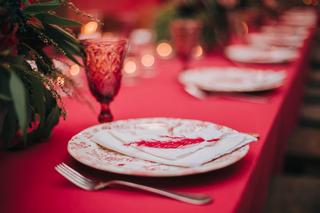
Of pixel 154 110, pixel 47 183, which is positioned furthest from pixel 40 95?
pixel 154 110

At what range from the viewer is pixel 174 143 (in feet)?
3.02

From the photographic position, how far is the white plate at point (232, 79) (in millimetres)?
1479

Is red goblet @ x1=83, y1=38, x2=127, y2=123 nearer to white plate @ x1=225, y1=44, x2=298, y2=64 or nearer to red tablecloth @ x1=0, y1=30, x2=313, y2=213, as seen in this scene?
red tablecloth @ x1=0, y1=30, x2=313, y2=213

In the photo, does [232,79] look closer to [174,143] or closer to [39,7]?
[174,143]

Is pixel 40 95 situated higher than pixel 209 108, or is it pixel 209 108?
pixel 40 95

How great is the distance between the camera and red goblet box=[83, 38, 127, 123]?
111 cm

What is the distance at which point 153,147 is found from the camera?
0.89 m

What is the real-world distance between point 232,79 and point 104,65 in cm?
62

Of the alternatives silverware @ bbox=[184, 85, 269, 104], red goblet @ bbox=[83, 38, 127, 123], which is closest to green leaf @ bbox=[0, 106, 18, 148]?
red goblet @ bbox=[83, 38, 127, 123]

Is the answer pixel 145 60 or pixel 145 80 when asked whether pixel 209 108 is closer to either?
pixel 145 80

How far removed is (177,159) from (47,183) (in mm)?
219

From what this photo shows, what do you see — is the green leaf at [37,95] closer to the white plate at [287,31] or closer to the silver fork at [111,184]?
the silver fork at [111,184]

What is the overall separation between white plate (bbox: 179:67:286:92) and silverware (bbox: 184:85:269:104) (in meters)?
0.02

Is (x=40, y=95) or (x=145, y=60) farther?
(x=145, y=60)
